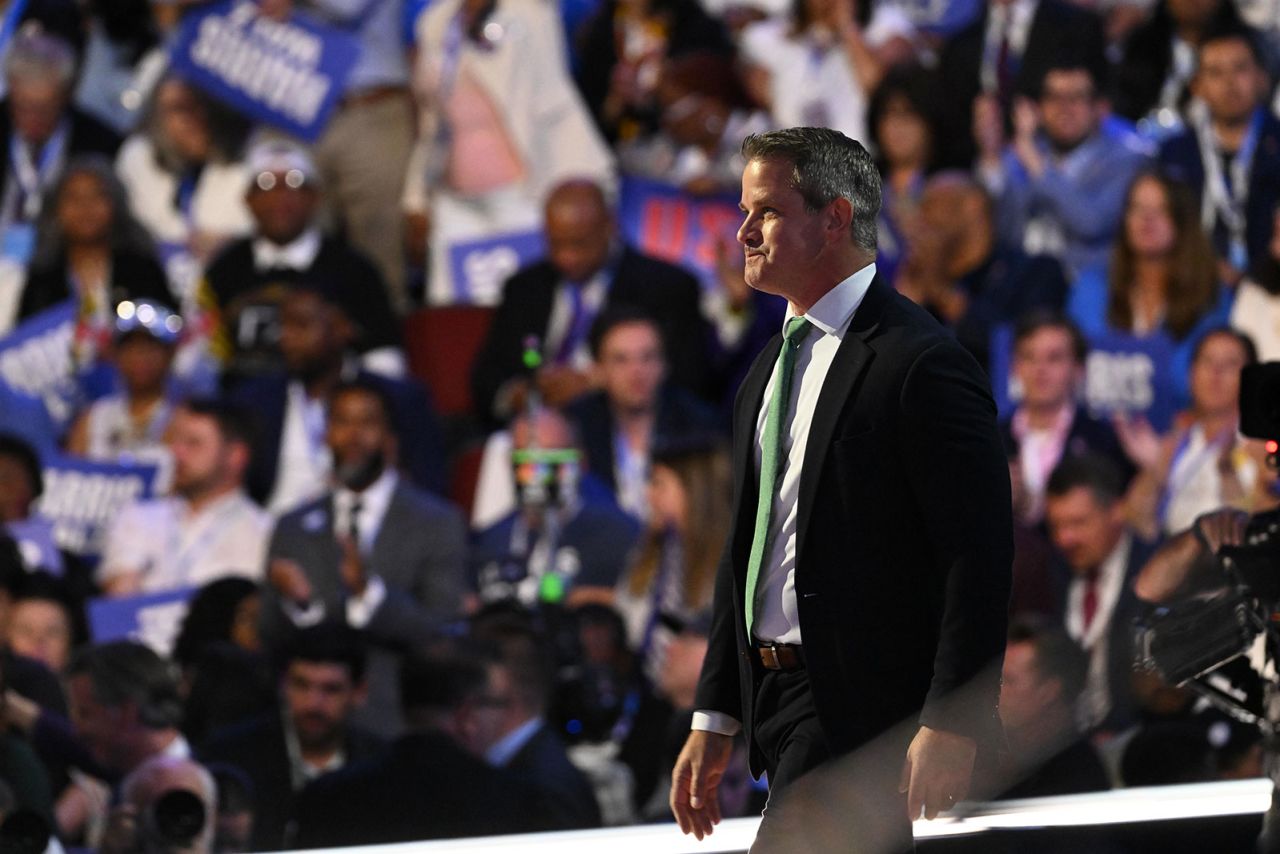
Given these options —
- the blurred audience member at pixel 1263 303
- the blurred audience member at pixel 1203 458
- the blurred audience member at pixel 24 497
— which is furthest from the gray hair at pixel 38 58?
the blurred audience member at pixel 1263 303

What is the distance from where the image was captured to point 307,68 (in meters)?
6.98

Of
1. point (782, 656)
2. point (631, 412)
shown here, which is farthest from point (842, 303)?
point (631, 412)

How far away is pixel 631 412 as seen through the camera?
6.41 metres

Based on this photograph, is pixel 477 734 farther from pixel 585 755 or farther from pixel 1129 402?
pixel 1129 402

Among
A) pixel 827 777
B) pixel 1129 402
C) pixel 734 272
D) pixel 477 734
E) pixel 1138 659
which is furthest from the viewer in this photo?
pixel 734 272

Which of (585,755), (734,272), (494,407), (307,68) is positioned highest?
(307,68)

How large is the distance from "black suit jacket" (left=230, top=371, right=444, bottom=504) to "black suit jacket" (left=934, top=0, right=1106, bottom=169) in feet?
6.58

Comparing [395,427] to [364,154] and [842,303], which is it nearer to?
[364,154]

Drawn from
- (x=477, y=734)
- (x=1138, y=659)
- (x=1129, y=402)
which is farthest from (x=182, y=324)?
(x=1138, y=659)

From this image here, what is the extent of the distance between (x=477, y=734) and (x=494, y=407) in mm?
1566

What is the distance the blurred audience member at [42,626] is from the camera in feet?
19.2

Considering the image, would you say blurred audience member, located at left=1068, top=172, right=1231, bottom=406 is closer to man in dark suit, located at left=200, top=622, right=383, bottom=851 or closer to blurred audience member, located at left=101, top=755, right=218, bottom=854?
man in dark suit, located at left=200, top=622, right=383, bottom=851

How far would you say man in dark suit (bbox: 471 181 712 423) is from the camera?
6.56 m

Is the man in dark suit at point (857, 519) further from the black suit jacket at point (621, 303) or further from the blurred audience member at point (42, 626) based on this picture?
the black suit jacket at point (621, 303)
